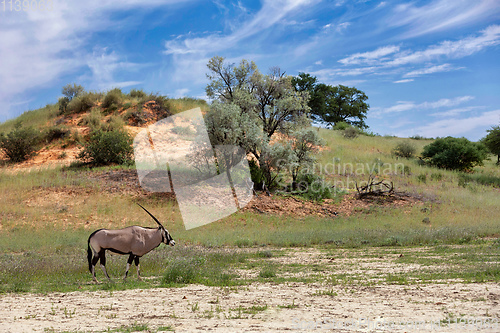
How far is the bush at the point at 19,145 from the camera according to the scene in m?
29.8

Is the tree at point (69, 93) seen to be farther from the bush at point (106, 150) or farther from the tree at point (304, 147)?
the tree at point (304, 147)

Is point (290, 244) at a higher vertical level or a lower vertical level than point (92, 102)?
lower

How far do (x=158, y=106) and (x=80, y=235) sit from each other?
78.6 feet

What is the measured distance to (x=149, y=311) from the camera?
6.19 meters

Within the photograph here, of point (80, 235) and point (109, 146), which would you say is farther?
point (109, 146)

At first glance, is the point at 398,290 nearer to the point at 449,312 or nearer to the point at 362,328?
the point at 449,312

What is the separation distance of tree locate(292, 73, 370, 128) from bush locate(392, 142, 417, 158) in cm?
1990

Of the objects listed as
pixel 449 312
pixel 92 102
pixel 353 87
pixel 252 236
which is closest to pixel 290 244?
pixel 252 236

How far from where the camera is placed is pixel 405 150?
42.7m

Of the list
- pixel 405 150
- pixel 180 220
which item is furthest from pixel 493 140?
pixel 180 220

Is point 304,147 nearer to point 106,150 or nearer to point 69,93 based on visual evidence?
point 106,150

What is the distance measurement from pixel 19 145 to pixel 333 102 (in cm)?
4651

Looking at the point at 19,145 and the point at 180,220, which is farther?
the point at 19,145

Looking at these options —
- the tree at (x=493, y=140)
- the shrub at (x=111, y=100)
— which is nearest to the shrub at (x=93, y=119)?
the shrub at (x=111, y=100)
